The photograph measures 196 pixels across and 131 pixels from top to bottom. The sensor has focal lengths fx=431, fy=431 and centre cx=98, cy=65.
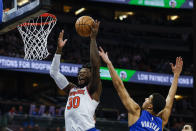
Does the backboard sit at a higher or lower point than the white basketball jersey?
higher

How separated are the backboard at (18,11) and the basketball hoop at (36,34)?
50 centimetres

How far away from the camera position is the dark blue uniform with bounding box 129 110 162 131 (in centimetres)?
464

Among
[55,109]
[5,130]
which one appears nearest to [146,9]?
[55,109]

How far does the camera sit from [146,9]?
25.7 metres

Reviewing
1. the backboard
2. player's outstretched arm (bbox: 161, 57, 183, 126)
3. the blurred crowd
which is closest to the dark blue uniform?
player's outstretched arm (bbox: 161, 57, 183, 126)

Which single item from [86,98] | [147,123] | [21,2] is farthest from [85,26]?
[21,2]

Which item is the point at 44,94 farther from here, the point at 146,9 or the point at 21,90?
the point at 146,9

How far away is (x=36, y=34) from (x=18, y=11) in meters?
1.02

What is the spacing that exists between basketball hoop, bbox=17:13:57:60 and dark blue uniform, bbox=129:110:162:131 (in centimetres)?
272

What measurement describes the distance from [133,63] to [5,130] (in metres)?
11.9

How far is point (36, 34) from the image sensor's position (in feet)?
23.0

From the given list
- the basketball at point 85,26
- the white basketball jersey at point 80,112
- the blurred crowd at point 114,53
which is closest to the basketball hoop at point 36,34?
the basketball at point 85,26

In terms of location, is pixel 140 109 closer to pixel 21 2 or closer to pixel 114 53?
pixel 21 2

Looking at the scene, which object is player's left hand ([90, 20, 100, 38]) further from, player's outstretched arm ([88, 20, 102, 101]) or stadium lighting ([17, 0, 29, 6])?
stadium lighting ([17, 0, 29, 6])
